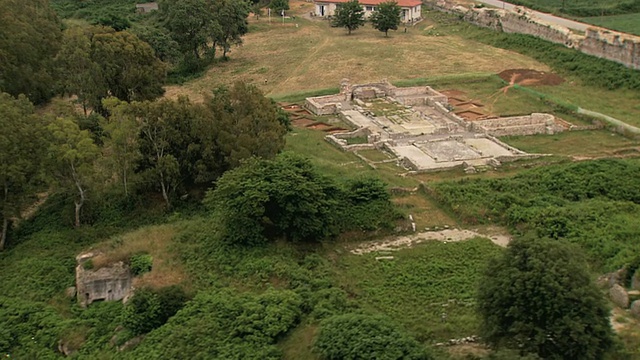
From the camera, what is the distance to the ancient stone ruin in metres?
35.8

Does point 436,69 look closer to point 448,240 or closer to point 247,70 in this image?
point 247,70

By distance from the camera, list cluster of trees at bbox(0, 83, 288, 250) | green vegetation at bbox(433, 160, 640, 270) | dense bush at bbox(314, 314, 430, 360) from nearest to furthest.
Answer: dense bush at bbox(314, 314, 430, 360)
green vegetation at bbox(433, 160, 640, 270)
cluster of trees at bbox(0, 83, 288, 250)

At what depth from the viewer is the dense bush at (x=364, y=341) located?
55.1 ft

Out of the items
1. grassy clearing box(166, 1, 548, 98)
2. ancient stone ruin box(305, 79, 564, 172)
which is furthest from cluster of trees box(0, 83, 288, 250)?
grassy clearing box(166, 1, 548, 98)

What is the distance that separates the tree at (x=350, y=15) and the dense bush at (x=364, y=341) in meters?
53.3

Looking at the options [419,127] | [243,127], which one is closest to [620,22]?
[419,127]

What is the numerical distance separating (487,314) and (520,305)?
0.94 metres

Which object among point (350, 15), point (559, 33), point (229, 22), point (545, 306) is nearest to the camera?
point (545, 306)

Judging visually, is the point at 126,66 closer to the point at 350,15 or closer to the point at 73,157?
the point at 73,157

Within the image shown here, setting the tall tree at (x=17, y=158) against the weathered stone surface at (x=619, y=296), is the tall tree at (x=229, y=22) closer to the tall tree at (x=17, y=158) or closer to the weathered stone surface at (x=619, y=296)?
the tall tree at (x=17, y=158)

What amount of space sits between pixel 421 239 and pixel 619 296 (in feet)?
25.3

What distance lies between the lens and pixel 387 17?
217 ft

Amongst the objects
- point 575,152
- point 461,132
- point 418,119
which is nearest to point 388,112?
point 418,119

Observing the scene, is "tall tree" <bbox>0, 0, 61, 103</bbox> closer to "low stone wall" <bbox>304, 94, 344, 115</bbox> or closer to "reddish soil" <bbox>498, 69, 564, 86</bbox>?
"low stone wall" <bbox>304, 94, 344, 115</bbox>
